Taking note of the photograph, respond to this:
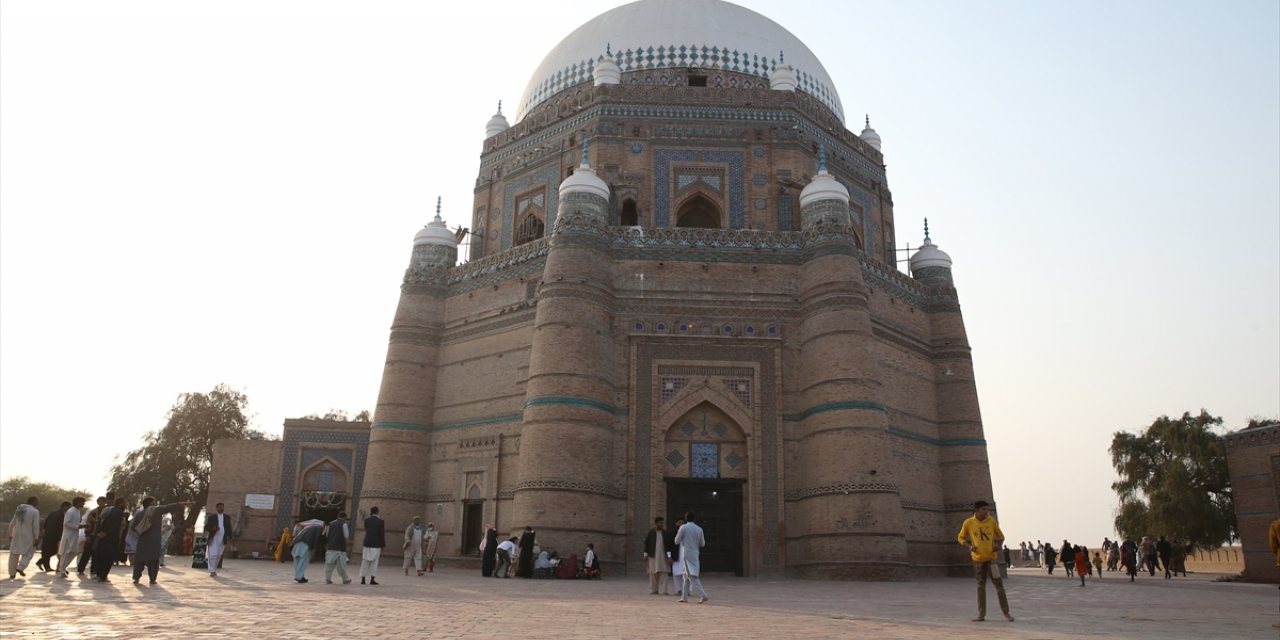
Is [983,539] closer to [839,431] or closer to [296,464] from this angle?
[839,431]

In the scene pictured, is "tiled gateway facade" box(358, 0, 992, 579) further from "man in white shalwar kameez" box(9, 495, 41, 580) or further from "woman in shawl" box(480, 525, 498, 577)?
"man in white shalwar kameez" box(9, 495, 41, 580)

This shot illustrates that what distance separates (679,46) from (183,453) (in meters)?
20.3

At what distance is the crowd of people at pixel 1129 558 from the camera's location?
17.3 metres

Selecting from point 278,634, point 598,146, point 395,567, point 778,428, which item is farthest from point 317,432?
point 278,634

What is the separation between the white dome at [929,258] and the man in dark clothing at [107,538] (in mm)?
16306

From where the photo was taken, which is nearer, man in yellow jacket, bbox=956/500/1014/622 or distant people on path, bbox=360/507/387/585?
man in yellow jacket, bbox=956/500/1014/622

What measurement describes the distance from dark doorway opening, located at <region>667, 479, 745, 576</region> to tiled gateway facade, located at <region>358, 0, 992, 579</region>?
0.04 meters

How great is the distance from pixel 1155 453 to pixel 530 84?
2115 centimetres

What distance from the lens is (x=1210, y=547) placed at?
1020 inches

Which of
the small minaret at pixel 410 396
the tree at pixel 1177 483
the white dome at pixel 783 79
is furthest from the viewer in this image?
the tree at pixel 1177 483

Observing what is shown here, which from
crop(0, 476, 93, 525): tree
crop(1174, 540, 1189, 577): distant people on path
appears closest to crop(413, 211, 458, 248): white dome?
crop(1174, 540, 1189, 577): distant people on path

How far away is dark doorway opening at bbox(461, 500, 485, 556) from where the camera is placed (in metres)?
17.4

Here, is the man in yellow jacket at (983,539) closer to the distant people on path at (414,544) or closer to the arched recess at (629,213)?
the distant people on path at (414,544)

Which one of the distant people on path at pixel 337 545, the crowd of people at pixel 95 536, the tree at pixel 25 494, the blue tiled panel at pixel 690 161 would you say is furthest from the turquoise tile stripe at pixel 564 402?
the tree at pixel 25 494
